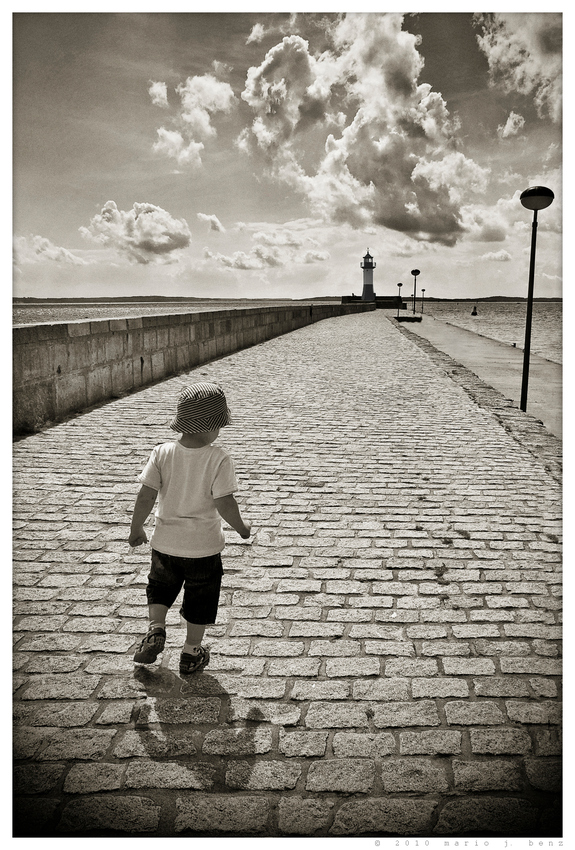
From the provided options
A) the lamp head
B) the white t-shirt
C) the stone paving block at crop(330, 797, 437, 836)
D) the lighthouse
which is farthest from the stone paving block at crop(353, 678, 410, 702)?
the lighthouse

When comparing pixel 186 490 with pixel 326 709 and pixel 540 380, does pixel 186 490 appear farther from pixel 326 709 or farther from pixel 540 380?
pixel 540 380

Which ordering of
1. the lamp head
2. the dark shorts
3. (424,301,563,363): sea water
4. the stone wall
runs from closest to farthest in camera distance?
the dark shorts → the stone wall → the lamp head → (424,301,563,363): sea water

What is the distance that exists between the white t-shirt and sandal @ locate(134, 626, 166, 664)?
38 centimetres

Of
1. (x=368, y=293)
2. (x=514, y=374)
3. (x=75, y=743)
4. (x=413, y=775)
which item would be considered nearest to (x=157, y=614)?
(x=75, y=743)

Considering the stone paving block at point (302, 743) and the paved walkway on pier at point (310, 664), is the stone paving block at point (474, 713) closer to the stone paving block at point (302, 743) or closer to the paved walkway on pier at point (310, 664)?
the paved walkway on pier at point (310, 664)

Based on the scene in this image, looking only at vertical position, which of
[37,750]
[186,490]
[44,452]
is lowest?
[37,750]

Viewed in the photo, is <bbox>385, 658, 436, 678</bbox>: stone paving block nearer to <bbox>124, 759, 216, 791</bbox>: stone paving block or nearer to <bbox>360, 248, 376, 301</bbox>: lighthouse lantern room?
<bbox>124, 759, 216, 791</bbox>: stone paving block

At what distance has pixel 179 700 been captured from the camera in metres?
2.50

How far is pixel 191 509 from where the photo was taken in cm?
253

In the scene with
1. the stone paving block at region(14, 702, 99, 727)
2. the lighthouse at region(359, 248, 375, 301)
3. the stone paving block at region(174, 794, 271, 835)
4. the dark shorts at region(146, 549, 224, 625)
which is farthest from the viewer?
the lighthouse at region(359, 248, 375, 301)

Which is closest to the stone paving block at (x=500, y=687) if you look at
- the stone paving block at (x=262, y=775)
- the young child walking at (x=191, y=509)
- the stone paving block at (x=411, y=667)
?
the stone paving block at (x=411, y=667)

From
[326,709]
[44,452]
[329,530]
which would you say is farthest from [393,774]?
[44,452]

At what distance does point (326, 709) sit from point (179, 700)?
592 millimetres

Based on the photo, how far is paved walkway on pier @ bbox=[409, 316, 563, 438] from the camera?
923 cm
